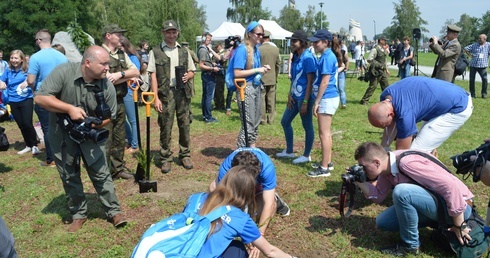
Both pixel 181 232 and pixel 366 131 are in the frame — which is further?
pixel 366 131

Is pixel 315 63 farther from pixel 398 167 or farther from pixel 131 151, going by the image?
pixel 131 151

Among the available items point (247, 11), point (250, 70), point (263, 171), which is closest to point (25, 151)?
point (250, 70)

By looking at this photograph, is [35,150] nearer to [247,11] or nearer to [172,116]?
[172,116]

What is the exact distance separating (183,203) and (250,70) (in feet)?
6.41

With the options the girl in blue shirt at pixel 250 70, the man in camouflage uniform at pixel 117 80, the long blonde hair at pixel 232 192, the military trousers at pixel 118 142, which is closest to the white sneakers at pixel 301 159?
the girl in blue shirt at pixel 250 70

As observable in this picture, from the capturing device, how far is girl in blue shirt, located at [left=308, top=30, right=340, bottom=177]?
509 centimetres

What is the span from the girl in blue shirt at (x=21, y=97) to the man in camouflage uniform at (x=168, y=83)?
2.64m

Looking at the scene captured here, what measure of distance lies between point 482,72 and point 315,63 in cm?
891

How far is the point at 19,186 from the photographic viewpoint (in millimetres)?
5414

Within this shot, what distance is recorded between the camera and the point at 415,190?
3256 mm

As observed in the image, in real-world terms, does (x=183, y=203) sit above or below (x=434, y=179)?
below

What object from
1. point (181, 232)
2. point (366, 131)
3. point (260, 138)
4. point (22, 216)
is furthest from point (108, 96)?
point (366, 131)

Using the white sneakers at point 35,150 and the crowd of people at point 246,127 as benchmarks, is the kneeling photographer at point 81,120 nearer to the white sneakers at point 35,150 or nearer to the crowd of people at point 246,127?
the crowd of people at point 246,127

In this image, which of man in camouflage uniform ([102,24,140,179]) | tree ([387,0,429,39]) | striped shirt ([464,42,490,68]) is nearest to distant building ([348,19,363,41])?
tree ([387,0,429,39])
